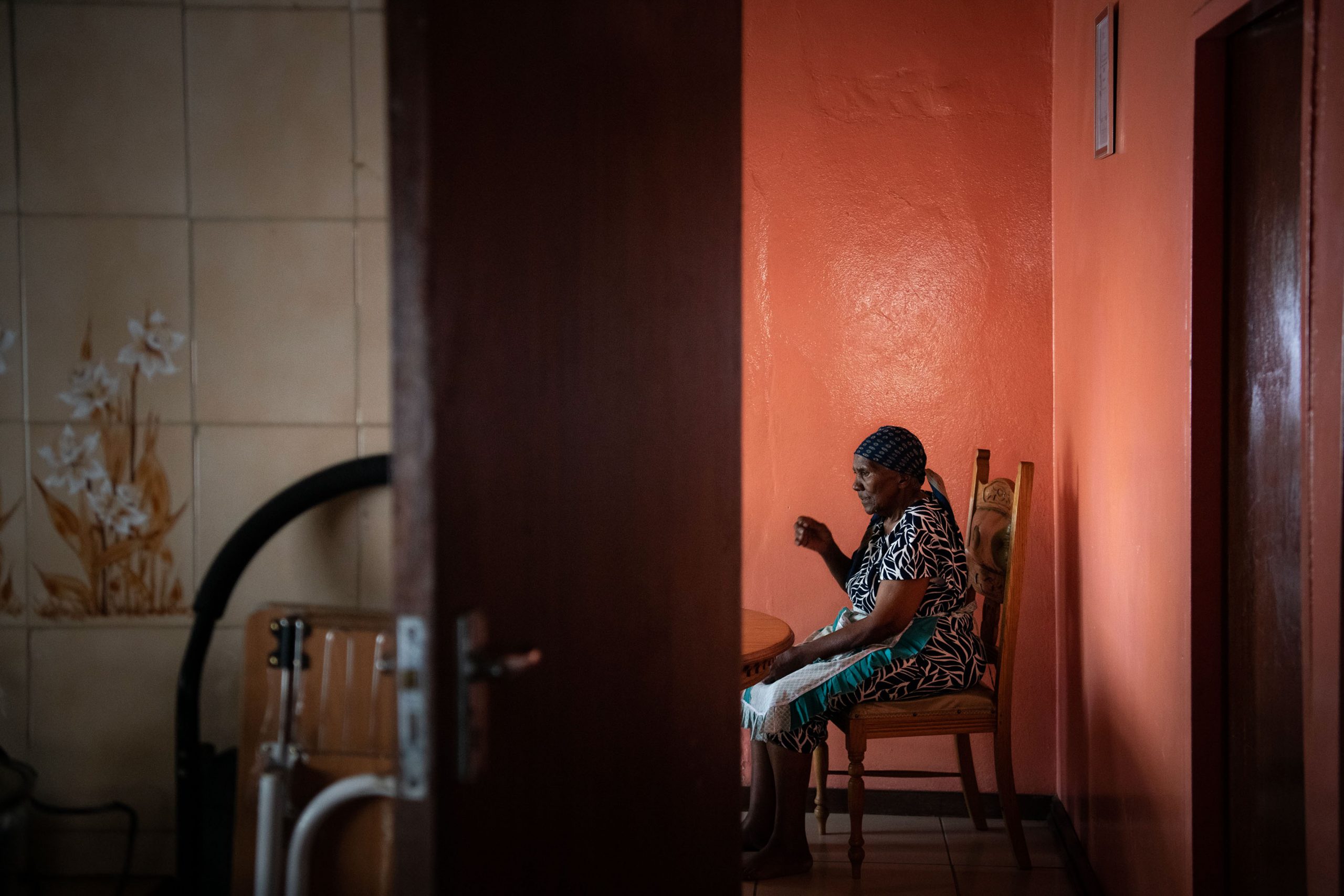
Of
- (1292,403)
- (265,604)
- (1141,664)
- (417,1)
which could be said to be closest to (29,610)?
(265,604)

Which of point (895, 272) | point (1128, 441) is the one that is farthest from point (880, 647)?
point (895, 272)

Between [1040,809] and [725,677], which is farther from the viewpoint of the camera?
[1040,809]

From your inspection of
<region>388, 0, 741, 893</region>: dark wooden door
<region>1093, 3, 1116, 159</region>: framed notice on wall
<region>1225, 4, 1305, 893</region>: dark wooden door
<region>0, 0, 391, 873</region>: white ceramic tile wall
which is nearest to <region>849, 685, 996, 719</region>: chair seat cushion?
<region>1225, 4, 1305, 893</region>: dark wooden door

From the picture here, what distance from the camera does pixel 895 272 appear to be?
323cm

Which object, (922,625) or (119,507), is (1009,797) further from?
(119,507)

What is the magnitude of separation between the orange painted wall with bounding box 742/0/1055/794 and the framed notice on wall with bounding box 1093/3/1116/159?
0.66 metres

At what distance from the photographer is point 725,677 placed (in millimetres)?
1521

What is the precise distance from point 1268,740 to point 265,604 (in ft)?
5.03

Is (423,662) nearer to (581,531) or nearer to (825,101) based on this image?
(581,531)

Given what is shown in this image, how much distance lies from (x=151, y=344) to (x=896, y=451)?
191cm

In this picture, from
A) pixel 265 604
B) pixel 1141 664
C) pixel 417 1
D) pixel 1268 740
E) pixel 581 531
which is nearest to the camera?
pixel 417 1

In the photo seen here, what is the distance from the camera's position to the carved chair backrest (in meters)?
2.76

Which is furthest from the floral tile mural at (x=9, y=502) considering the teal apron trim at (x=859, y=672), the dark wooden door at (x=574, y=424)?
the teal apron trim at (x=859, y=672)

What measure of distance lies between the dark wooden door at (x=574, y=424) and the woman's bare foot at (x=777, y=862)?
1.32 meters
